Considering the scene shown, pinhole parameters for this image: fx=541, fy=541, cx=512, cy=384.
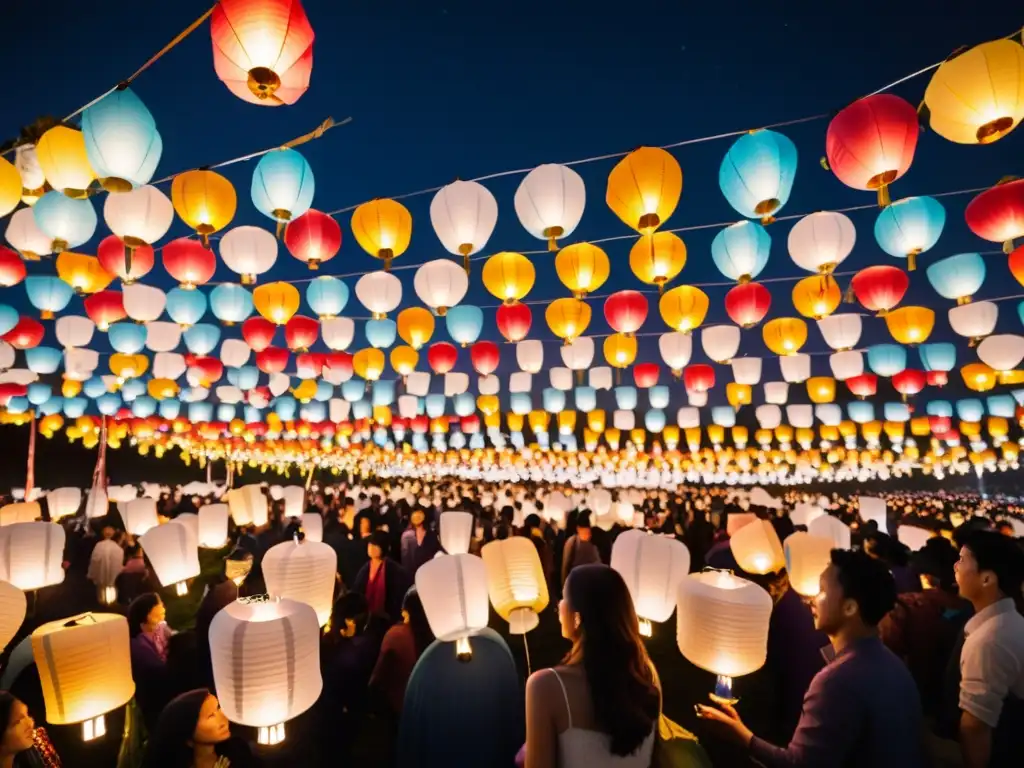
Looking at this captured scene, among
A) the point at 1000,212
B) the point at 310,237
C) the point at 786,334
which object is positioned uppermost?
the point at 310,237

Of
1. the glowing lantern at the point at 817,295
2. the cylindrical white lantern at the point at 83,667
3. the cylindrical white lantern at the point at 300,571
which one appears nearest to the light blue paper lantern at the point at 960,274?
the glowing lantern at the point at 817,295

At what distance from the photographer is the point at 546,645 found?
24.0 ft

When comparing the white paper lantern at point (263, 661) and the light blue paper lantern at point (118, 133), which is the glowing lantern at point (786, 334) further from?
the light blue paper lantern at point (118, 133)

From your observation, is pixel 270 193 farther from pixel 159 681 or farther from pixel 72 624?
pixel 159 681

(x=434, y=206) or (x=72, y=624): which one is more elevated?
(x=434, y=206)

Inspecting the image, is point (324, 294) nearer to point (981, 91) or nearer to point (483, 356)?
point (483, 356)

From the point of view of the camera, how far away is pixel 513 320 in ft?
26.1

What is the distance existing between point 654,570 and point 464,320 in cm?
471

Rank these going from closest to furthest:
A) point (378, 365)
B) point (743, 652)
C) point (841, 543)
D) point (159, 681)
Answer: point (743, 652) → point (159, 681) → point (841, 543) → point (378, 365)

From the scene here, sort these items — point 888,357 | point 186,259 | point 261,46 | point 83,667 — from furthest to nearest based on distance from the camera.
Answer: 1. point 888,357
2. point 186,259
3. point 261,46
4. point 83,667

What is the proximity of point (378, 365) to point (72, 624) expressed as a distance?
821 centimetres

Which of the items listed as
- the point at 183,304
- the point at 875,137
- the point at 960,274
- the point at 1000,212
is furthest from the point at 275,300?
the point at 960,274

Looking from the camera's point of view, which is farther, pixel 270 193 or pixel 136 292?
pixel 136 292

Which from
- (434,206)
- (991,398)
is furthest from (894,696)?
(991,398)
